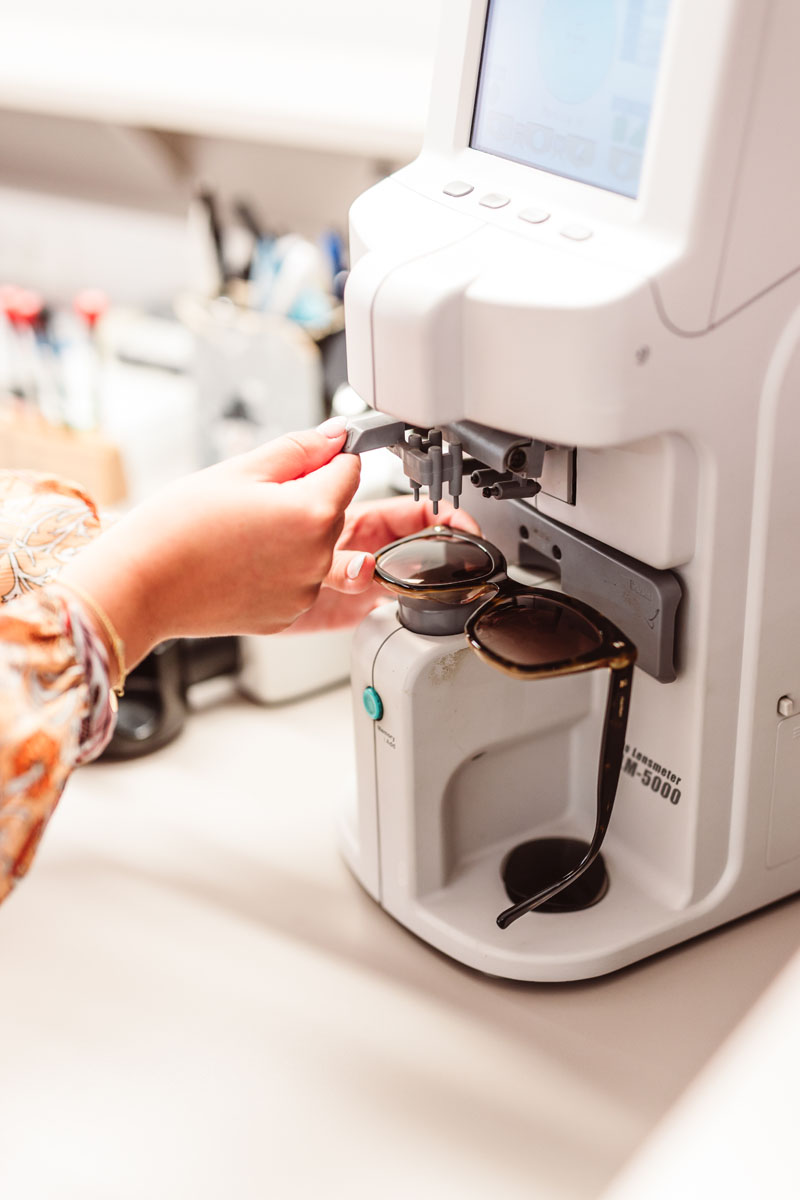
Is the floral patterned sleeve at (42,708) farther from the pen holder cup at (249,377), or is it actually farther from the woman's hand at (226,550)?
the pen holder cup at (249,377)

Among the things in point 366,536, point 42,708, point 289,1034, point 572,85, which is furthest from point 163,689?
point 572,85

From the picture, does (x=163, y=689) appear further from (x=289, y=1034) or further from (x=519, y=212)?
(x=519, y=212)

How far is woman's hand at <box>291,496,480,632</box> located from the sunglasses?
4cm

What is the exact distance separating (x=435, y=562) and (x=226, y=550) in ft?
0.68

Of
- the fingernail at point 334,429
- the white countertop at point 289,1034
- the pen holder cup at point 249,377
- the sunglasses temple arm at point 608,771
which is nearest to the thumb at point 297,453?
the fingernail at point 334,429

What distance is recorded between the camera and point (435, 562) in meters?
0.84

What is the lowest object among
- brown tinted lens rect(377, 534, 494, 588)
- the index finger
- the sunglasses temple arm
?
the sunglasses temple arm

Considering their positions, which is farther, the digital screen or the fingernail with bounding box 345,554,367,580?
the fingernail with bounding box 345,554,367,580

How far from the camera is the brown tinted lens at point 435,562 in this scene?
801mm

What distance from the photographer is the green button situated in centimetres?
82

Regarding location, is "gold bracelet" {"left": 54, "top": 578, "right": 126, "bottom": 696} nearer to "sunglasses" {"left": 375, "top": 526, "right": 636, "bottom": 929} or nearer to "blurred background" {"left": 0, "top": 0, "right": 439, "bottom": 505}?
"sunglasses" {"left": 375, "top": 526, "right": 636, "bottom": 929}

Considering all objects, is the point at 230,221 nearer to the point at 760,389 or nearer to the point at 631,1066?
the point at 760,389

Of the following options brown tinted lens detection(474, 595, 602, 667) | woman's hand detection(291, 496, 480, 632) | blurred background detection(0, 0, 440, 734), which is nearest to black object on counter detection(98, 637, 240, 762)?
blurred background detection(0, 0, 440, 734)

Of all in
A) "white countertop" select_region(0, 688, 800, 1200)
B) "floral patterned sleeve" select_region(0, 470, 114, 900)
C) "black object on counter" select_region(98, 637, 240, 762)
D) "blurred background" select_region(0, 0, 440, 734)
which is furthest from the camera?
"blurred background" select_region(0, 0, 440, 734)
